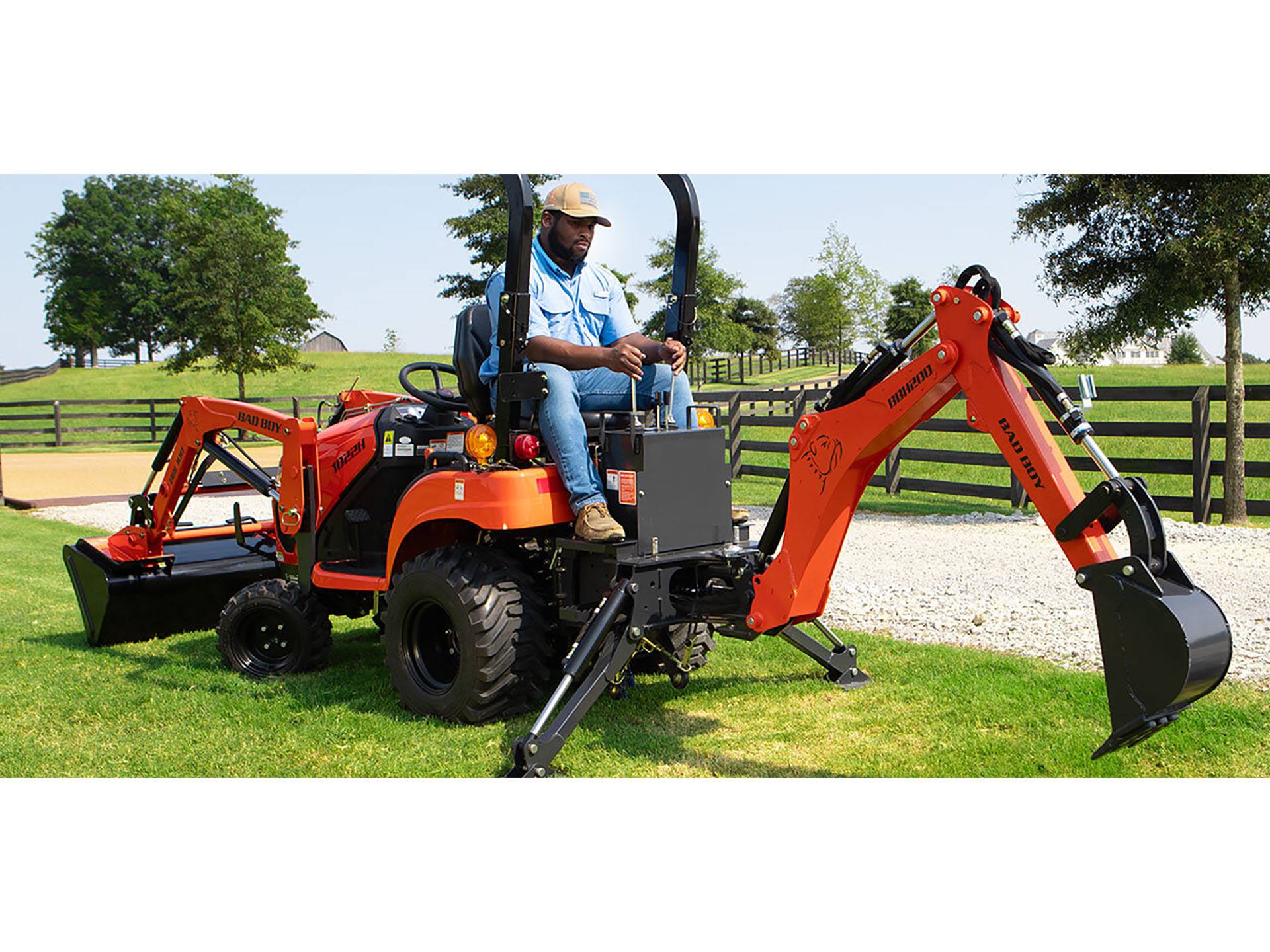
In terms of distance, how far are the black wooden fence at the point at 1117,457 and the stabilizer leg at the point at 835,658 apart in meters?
3.33

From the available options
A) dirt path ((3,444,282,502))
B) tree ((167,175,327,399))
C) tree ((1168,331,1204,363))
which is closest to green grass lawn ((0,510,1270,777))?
dirt path ((3,444,282,502))

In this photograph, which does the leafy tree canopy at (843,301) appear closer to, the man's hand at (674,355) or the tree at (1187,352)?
the tree at (1187,352)

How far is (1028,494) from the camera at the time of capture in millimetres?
4285

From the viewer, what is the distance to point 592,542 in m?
5.00

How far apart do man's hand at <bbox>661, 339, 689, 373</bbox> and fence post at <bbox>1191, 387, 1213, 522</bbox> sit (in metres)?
8.73

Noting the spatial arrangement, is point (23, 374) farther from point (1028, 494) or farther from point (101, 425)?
point (1028, 494)

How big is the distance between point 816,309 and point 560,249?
3151 cm

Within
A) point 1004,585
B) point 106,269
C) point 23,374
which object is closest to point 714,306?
point 1004,585

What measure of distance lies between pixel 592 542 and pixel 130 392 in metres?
43.1

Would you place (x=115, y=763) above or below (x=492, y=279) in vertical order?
below

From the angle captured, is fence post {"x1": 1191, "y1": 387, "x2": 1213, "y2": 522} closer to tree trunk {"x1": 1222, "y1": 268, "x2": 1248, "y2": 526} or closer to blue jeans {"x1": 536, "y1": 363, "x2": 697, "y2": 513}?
tree trunk {"x1": 1222, "y1": 268, "x2": 1248, "y2": 526}

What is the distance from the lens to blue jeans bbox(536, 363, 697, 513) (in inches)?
199
